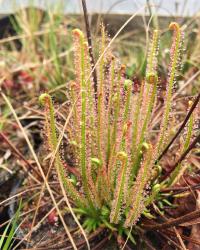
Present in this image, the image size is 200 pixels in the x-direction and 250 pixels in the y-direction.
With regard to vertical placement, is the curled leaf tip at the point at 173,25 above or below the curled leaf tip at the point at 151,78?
above

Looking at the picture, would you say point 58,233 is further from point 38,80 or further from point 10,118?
point 38,80

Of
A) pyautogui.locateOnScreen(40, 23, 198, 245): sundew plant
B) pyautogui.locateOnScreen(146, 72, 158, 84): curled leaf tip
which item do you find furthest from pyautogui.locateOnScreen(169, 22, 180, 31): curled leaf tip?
pyautogui.locateOnScreen(146, 72, 158, 84): curled leaf tip

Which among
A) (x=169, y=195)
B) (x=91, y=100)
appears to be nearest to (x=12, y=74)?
(x=91, y=100)

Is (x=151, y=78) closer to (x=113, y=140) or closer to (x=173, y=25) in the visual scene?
(x=173, y=25)

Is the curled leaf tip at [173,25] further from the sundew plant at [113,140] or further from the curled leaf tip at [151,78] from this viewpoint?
the curled leaf tip at [151,78]

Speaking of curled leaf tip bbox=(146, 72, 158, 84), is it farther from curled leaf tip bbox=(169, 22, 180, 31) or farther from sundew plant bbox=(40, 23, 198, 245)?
curled leaf tip bbox=(169, 22, 180, 31)

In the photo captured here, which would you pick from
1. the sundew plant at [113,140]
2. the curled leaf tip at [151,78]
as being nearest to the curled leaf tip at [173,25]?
the sundew plant at [113,140]

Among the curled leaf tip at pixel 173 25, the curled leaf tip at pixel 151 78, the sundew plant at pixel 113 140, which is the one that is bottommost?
the sundew plant at pixel 113 140

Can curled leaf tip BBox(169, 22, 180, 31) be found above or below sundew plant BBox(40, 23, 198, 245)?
above
